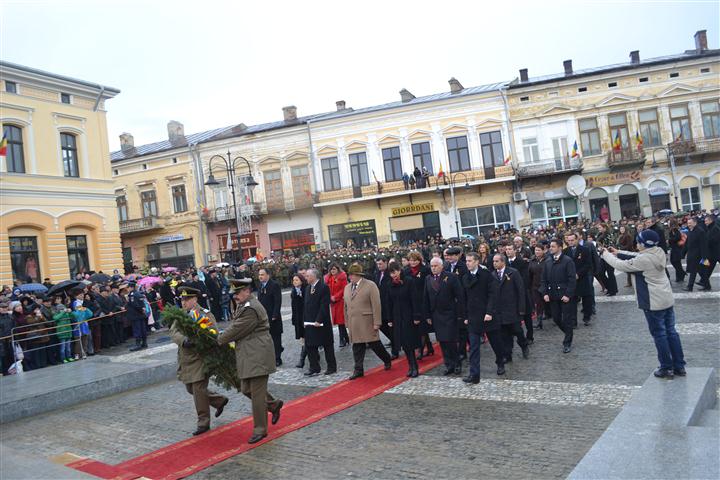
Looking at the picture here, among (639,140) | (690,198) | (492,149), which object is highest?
(492,149)

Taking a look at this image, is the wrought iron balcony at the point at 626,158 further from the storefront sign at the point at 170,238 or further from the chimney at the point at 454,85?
the storefront sign at the point at 170,238

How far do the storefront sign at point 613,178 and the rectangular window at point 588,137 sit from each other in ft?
5.25

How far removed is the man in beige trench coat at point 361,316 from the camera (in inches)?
345

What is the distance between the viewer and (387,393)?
786cm

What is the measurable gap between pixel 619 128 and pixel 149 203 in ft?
107

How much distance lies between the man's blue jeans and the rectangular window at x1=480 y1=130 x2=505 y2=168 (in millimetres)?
29660

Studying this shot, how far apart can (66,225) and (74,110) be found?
5579 millimetres

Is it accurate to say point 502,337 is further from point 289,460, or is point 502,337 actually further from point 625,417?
point 289,460

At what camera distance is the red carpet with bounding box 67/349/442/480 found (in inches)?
232

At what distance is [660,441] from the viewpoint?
4465mm

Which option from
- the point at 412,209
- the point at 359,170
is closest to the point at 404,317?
the point at 412,209

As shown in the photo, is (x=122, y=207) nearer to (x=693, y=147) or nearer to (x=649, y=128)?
(x=649, y=128)

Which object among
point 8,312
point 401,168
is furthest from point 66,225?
point 401,168

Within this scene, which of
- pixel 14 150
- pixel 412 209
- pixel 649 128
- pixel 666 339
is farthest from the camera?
pixel 412 209
